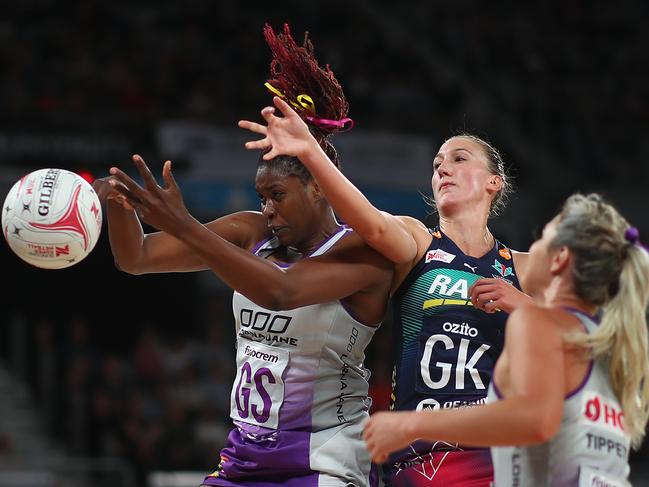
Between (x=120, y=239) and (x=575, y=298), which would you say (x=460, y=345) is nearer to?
(x=575, y=298)

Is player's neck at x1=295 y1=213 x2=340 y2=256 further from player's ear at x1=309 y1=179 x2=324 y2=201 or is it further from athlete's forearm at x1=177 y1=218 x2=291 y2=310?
athlete's forearm at x1=177 y1=218 x2=291 y2=310

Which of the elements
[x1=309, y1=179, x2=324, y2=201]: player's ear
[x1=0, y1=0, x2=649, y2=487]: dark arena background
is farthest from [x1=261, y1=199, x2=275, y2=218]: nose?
[x1=0, y1=0, x2=649, y2=487]: dark arena background

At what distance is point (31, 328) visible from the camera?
13.5 metres

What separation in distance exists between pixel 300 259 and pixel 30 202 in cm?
107

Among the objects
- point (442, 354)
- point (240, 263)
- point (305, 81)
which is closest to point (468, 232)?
point (442, 354)

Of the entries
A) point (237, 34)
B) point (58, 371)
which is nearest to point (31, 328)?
point (58, 371)

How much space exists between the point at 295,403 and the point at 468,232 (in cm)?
108

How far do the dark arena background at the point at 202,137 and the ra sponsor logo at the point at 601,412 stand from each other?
6541mm

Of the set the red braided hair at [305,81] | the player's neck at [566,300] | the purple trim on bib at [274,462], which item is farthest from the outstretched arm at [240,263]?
the player's neck at [566,300]

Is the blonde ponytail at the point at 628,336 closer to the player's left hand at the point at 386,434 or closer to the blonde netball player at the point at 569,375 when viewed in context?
the blonde netball player at the point at 569,375

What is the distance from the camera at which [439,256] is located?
4355 millimetres

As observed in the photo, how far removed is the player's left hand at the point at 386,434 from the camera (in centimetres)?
296

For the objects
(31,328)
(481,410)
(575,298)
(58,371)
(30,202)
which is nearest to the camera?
(481,410)

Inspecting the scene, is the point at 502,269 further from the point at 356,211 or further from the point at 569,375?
the point at 569,375
